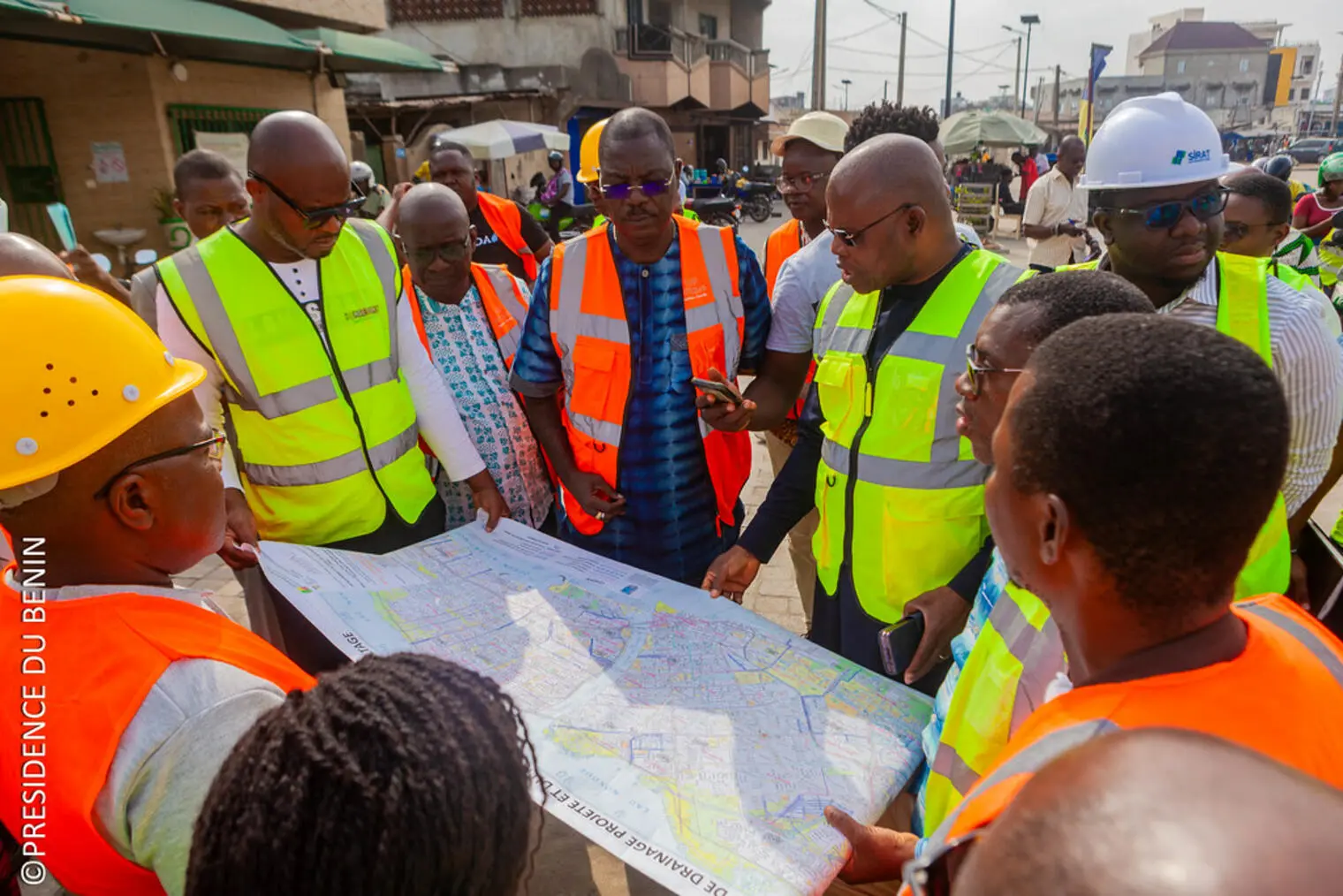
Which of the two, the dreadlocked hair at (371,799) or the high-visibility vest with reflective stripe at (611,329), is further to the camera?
the high-visibility vest with reflective stripe at (611,329)

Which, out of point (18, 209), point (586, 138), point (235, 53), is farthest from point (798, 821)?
point (235, 53)

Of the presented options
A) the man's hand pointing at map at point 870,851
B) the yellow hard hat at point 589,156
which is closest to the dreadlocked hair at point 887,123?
the yellow hard hat at point 589,156

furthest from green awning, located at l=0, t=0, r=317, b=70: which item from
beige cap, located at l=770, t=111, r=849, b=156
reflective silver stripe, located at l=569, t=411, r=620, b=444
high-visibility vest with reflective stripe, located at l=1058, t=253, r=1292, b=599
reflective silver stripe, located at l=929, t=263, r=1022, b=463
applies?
high-visibility vest with reflective stripe, located at l=1058, t=253, r=1292, b=599

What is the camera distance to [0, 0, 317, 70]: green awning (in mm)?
6676

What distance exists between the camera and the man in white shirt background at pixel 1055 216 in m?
7.10

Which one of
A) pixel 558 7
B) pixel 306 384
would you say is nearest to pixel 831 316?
pixel 306 384

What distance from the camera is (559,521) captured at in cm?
276

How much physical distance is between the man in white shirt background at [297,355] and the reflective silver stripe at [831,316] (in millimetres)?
1071

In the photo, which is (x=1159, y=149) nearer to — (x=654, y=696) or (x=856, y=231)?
(x=856, y=231)

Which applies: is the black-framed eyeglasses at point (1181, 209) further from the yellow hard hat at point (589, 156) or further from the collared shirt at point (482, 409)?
the yellow hard hat at point (589, 156)

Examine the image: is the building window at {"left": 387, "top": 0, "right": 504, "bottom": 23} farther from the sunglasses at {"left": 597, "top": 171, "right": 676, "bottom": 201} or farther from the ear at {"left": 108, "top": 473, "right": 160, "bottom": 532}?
the ear at {"left": 108, "top": 473, "right": 160, "bottom": 532}

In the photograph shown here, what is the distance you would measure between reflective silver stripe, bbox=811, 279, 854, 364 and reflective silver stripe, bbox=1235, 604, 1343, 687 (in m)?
1.26

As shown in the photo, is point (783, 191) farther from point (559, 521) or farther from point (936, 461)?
point (936, 461)

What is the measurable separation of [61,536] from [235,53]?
1102 centimetres
